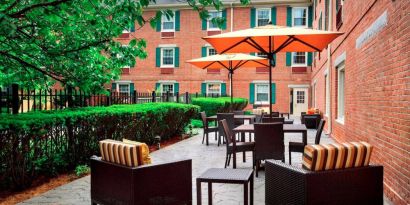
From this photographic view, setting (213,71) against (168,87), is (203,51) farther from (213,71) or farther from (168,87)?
(168,87)

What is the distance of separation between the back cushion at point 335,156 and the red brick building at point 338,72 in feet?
4.53

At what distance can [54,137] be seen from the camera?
6500mm

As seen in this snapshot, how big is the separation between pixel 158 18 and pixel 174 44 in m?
26.0

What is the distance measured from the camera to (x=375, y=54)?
6609 mm

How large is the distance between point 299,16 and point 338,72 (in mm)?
17422

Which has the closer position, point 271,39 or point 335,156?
point 335,156

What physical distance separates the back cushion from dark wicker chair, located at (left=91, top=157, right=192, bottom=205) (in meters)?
1.36

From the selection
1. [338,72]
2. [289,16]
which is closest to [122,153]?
[338,72]

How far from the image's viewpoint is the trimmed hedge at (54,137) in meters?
5.44

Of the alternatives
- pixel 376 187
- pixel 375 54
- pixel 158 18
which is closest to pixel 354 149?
pixel 376 187

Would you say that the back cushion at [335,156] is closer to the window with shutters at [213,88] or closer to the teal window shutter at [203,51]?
the window with shutters at [213,88]

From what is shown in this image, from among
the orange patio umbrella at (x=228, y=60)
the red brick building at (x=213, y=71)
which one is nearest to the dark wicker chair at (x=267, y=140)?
the orange patio umbrella at (x=228, y=60)

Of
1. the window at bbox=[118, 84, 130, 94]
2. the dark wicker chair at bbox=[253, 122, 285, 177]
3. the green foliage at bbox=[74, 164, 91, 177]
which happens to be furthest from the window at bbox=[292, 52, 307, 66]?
the green foliage at bbox=[74, 164, 91, 177]

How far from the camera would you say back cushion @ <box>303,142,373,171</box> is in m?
3.50
